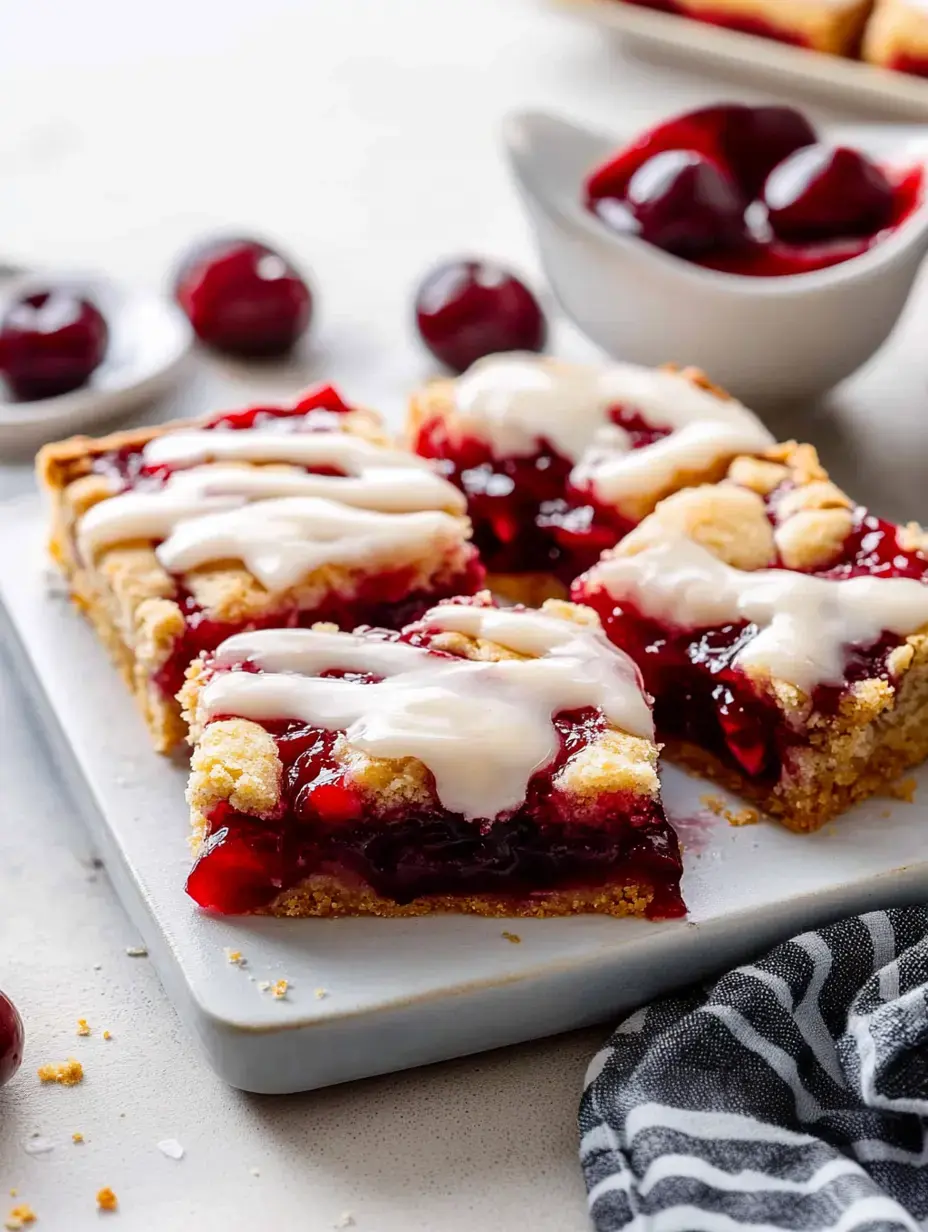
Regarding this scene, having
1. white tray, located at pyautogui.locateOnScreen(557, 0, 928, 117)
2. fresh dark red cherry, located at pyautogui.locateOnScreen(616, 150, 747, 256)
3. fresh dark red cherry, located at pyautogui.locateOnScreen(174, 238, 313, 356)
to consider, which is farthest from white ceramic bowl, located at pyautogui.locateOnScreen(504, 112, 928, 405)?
white tray, located at pyautogui.locateOnScreen(557, 0, 928, 117)

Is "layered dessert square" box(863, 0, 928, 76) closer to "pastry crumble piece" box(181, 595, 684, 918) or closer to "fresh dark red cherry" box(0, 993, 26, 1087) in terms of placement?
"pastry crumble piece" box(181, 595, 684, 918)

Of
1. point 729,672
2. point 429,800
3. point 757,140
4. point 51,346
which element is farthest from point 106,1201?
point 757,140

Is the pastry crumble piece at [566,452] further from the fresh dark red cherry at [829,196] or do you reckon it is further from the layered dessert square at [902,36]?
the layered dessert square at [902,36]

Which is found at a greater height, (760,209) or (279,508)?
(760,209)

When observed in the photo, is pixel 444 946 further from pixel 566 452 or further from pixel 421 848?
pixel 566 452

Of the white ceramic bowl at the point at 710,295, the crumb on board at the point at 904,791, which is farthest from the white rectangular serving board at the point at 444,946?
the white ceramic bowl at the point at 710,295

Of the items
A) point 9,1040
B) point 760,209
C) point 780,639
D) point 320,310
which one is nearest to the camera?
point 9,1040

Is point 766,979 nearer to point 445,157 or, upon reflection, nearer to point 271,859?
point 271,859
